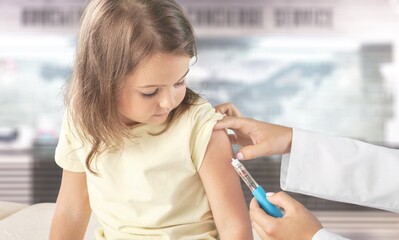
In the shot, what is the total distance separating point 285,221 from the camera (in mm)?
1240

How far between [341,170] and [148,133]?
0.49 meters

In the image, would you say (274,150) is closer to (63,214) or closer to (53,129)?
(63,214)

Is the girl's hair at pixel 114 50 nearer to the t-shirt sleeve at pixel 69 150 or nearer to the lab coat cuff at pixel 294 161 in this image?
the t-shirt sleeve at pixel 69 150

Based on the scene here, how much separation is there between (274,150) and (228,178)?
0.56 feet

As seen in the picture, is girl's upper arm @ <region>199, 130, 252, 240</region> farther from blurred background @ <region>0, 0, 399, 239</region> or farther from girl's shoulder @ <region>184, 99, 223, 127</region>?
blurred background @ <region>0, 0, 399, 239</region>

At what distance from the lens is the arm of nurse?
1.54m

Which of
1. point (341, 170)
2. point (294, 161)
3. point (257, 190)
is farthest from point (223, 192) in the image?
point (341, 170)

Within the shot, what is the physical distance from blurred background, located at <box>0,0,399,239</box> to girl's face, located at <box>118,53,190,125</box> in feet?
12.6

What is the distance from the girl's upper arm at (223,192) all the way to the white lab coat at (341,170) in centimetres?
21

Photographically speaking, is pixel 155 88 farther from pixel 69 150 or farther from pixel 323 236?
pixel 323 236

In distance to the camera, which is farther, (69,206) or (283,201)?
(69,206)

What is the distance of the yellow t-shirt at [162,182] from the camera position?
1388 millimetres

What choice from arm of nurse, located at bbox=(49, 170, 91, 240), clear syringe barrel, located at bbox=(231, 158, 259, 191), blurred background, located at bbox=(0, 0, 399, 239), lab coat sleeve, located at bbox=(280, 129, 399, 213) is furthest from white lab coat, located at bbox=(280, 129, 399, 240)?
blurred background, located at bbox=(0, 0, 399, 239)

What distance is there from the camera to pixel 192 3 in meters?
5.34
